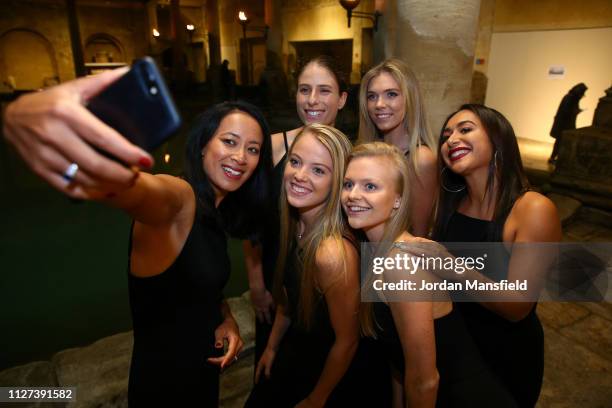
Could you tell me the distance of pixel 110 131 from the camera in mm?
649

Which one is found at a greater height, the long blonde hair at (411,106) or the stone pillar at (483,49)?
the stone pillar at (483,49)

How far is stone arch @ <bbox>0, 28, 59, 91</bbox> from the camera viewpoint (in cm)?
1958

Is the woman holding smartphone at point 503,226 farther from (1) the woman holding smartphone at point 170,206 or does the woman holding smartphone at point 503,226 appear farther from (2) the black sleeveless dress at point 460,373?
(1) the woman holding smartphone at point 170,206

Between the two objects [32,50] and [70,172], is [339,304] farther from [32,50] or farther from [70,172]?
[32,50]

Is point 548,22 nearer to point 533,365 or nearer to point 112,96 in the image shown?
point 533,365

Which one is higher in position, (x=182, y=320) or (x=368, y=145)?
(x=368, y=145)

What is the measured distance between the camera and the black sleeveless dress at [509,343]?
1.84 meters

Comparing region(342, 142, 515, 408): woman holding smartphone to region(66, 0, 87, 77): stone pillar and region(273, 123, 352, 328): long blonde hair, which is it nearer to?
region(273, 123, 352, 328): long blonde hair

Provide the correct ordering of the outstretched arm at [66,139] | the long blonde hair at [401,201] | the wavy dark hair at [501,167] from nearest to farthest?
the outstretched arm at [66,139] < the long blonde hair at [401,201] < the wavy dark hair at [501,167]

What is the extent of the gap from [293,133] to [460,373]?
1634 millimetres

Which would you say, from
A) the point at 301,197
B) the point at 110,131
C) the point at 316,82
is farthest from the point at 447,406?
the point at 316,82

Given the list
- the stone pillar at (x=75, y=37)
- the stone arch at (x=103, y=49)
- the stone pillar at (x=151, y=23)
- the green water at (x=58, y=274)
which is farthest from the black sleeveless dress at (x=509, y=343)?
the stone arch at (x=103, y=49)

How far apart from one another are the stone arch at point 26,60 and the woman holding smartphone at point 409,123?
22.2 meters

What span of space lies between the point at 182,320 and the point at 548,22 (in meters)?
10.7
